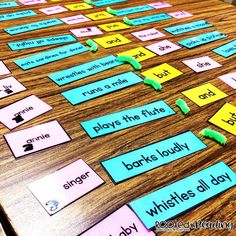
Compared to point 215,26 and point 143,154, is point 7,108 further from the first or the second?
point 215,26

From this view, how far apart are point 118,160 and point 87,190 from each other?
9cm

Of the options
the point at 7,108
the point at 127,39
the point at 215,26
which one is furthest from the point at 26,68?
the point at 215,26

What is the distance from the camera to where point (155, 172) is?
0.59 m

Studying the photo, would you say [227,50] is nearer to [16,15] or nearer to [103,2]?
[103,2]

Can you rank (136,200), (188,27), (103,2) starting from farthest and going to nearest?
(103,2) → (188,27) → (136,200)

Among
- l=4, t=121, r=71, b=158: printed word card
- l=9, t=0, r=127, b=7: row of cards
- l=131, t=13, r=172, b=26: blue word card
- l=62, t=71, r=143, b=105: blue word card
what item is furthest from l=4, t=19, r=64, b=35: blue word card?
l=4, t=121, r=71, b=158: printed word card

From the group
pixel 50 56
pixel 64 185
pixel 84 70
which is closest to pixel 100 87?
pixel 84 70

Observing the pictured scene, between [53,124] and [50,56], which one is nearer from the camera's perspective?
[53,124]

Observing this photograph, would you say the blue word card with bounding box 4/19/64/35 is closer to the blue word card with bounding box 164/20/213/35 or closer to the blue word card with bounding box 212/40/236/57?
the blue word card with bounding box 164/20/213/35

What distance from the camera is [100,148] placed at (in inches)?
24.8

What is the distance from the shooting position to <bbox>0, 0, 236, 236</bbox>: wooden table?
1.65 feet

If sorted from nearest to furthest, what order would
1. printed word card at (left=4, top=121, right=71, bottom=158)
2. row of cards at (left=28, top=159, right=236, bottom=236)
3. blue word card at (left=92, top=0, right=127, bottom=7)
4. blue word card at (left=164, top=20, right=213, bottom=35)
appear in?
row of cards at (left=28, top=159, right=236, bottom=236)
printed word card at (left=4, top=121, right=71, bottom=158)
blue word card at (left=164, top=20, right=213, bottom=35)
blue word card at (left=92, top=0, right=127, bottom=7)

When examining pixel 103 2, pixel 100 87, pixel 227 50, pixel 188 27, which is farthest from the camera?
pixel 103 2

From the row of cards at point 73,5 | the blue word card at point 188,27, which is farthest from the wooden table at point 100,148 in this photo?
the row of cards at point 73,5
